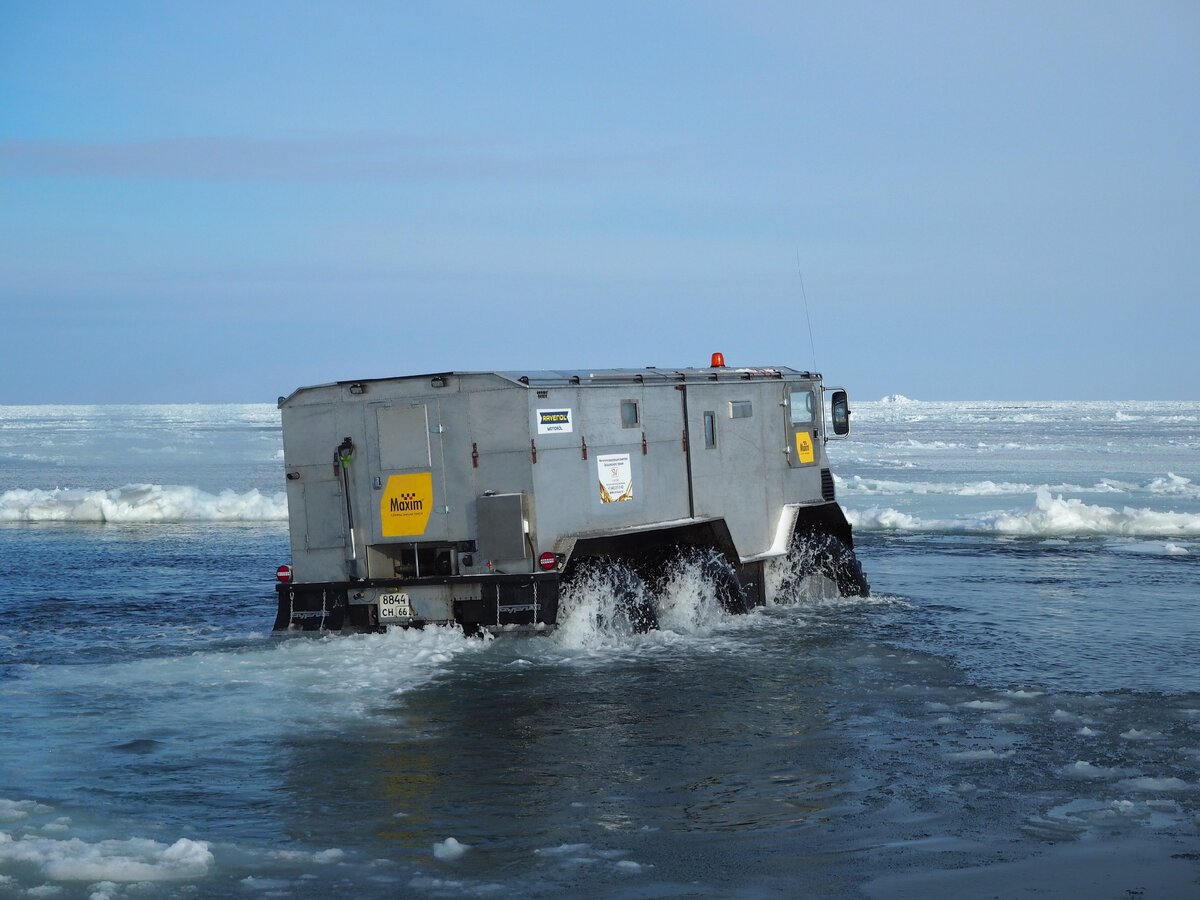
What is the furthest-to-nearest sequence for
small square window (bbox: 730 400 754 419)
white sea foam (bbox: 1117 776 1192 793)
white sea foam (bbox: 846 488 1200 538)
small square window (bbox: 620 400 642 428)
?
white sea foam (bbox: 846 488 1200 538)
small square window (bbox: 730 400 754 419)
small square window (bbox: 620 400 642 428)
white sea foam (bbox: 1117 776 1192 793)

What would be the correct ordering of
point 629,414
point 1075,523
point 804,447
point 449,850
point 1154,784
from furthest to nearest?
point 1075,523, point 804,447, point 629,414, point 1154,784, point 449,850

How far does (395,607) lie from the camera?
41.9 ft

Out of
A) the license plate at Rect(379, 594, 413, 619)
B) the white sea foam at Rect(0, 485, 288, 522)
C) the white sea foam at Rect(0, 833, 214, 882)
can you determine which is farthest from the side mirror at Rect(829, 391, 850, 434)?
the white sea foam at Rect(0, 485, 288, 522)

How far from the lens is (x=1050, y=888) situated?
6.34m

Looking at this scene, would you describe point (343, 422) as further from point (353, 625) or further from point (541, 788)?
point (541, 788)

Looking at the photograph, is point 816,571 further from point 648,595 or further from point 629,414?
point 629,414

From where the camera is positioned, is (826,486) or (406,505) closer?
(406,505)

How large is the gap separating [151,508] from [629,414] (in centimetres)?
2126

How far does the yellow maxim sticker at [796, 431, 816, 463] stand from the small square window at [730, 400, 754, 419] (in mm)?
992

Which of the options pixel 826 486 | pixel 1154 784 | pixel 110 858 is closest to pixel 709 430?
pixel 826 486

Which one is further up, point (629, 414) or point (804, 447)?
point (629, 414)

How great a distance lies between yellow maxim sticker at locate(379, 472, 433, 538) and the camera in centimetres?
1265

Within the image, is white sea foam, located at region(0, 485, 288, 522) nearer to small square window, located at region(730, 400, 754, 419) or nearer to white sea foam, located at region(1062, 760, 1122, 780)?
small square window, located at region(730, 400, 754, 419)

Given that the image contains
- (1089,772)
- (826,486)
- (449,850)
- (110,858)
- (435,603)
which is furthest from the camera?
(826,486)
